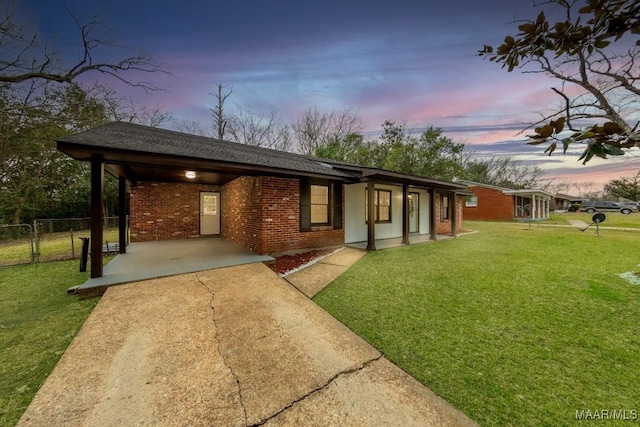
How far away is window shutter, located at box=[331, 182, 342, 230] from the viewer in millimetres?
8164

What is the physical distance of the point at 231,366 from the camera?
92.2 inches

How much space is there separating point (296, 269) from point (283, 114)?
19942 millimetres

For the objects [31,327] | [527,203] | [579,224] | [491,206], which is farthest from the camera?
[527,203]

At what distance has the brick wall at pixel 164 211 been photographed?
9.16 metres

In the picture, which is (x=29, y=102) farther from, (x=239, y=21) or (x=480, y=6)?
(x=480, y=6)

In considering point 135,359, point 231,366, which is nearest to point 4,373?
point 135,359

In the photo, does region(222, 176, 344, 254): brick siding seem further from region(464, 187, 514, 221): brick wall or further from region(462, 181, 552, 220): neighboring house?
region(464, 187, 514, 221): brick wall

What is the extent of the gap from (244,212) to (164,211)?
4164 millimetres

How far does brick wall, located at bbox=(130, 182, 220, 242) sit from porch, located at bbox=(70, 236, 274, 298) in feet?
6.25

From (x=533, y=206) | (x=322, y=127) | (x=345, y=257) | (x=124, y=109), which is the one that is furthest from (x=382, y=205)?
(x=533, y=206)

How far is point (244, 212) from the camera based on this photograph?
7859 millimetres

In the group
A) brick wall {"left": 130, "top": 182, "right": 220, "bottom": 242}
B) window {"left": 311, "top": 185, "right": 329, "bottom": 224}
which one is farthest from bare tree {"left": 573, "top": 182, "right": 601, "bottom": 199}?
brick wall {"left": 130, "top": 182, "right": 220, "bottom": 242}

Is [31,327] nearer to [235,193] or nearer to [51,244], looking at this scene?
[235,193]

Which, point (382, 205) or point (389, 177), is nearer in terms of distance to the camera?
point (389, 177)
